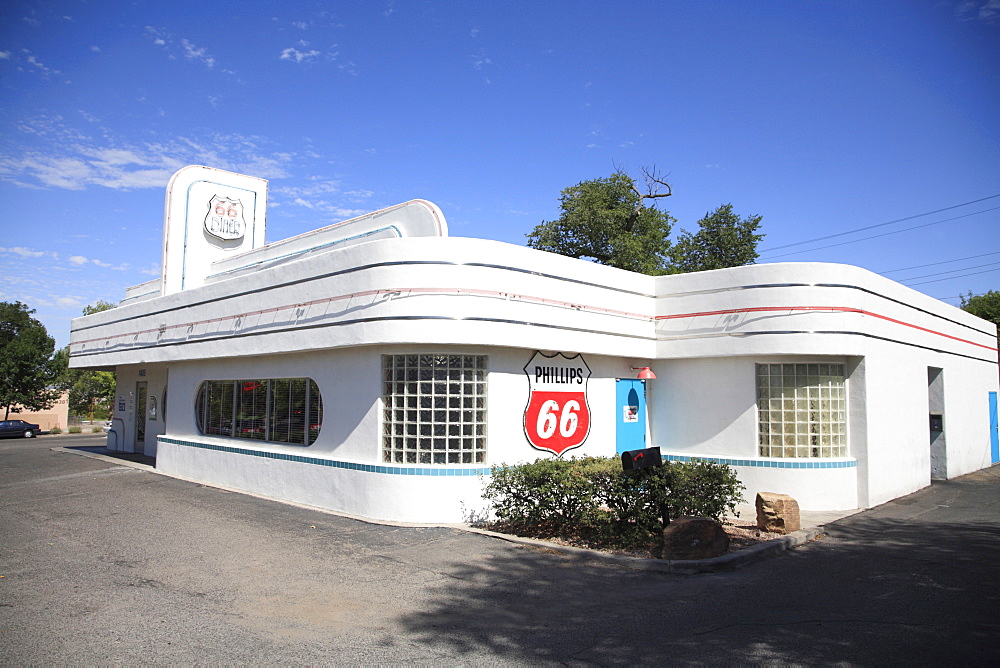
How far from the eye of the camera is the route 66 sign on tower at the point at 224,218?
19.7 meters

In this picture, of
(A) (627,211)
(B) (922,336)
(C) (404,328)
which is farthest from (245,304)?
(A) (627,211)

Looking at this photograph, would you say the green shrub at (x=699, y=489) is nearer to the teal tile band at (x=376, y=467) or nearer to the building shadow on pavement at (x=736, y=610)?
the building shadow on pavement at (x=736, y=610)

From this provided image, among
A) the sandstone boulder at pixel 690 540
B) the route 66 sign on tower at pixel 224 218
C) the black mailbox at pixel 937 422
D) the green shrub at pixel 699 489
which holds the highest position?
the route 66 sign on tower at pixel 224 218

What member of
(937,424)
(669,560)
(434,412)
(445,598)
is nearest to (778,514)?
(669,560)

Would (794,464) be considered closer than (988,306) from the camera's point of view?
Yes

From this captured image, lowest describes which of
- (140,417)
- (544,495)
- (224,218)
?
(544,495)

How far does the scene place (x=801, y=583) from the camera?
321 inches

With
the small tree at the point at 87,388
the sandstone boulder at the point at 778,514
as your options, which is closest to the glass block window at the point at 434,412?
the sandstone boulder at the point at 778,514

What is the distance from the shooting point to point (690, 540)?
8.87 metres

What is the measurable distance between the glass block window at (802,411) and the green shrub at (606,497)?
3647 millimetres

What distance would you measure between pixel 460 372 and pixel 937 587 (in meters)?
7.09

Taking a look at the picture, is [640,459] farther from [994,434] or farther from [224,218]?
[994,434]

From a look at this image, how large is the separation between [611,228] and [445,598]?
2797 centimetres

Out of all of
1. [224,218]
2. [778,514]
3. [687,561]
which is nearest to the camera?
[687,561]
